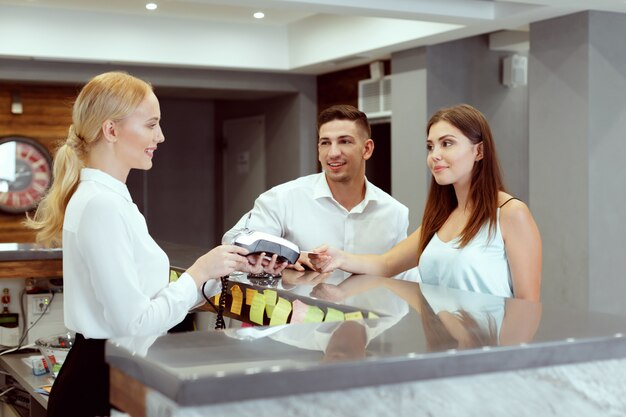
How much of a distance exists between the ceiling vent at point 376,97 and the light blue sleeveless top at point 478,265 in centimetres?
538

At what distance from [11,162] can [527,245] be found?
6777 mm

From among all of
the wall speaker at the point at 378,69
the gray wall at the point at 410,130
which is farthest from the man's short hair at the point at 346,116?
the wall speaker at the point at 378,69

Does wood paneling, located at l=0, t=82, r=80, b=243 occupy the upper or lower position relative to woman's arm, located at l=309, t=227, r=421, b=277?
upper

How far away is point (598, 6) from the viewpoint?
5.48 meters

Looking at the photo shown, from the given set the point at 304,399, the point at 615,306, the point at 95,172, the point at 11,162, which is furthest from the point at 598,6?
the point at 11,162

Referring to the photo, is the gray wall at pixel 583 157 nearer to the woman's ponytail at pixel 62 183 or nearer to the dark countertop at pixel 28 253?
the dark countertop at pixel 28 253

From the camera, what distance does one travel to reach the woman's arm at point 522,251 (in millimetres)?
2383

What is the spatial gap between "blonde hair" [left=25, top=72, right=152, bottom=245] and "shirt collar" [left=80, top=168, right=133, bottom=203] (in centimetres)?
5

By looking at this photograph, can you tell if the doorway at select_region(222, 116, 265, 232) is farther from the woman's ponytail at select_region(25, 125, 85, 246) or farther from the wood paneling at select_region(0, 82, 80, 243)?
the woman's ponytail at select_region(25, 125, 85, 246)

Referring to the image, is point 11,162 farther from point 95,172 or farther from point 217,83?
point 95,172

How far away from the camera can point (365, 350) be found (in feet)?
4.41

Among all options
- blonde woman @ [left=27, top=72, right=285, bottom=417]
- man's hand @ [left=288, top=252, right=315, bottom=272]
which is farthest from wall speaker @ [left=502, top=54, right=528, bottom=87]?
blonde woman @ [left=27, top=72, right=285, bottom=417]

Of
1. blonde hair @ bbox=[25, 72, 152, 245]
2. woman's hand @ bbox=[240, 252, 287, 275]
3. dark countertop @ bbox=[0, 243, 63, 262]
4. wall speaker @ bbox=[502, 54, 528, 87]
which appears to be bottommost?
dark countertop @ bbox=[0, 243, 63, 262]

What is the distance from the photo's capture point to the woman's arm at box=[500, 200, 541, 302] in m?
2.38
